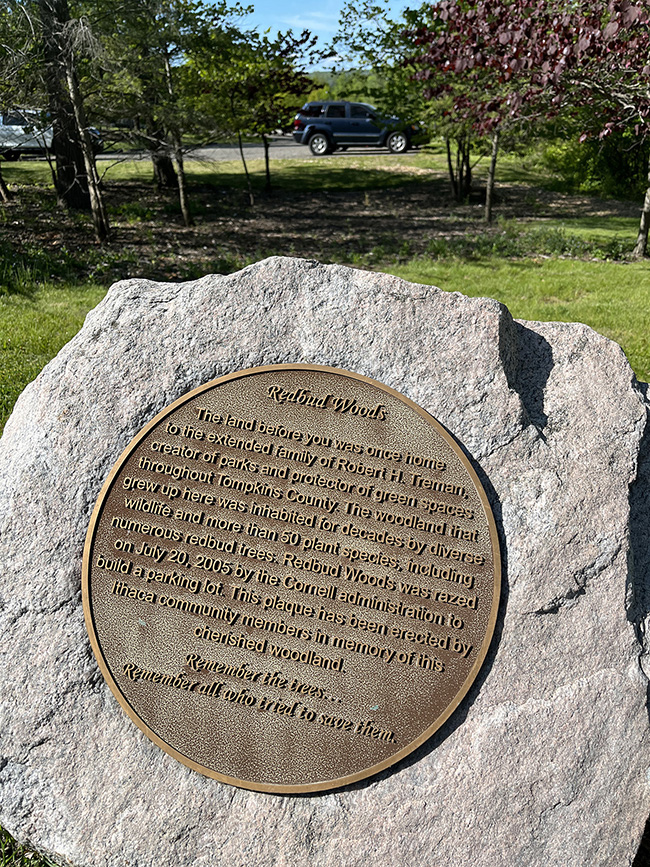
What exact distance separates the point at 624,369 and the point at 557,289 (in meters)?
5.12

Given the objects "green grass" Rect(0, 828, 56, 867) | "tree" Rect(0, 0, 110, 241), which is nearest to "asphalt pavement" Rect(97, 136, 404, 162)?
"tree" Rect(0, 0, 110, 241)

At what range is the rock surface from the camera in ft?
7.34

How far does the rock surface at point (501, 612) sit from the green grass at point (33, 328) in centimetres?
186

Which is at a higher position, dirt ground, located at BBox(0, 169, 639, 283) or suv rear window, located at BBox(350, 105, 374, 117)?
suv rear window, located at BBox(350, 105, 374, 117)

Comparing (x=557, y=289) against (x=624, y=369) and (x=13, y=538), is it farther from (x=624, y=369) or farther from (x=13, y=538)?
(x=13, y=538)

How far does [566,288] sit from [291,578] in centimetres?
626

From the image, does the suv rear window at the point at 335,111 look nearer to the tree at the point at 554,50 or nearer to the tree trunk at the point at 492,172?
the tree trunk at the point at 492,172

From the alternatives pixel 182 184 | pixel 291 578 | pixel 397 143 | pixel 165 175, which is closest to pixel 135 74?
pixel 182 184

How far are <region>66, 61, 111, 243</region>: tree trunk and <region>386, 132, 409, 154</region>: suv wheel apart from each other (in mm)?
16367

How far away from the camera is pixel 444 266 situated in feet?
29.5

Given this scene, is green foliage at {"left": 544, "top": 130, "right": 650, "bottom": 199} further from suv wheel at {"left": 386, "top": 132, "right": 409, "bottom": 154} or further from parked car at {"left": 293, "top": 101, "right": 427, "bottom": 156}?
suv wheel at {"left": 386, "top": 132, "right": 409, "bottom": 154}

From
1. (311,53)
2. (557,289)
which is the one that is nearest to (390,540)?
(557,289)

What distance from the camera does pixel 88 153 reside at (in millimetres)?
8906

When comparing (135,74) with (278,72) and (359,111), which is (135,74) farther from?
(359,111)
